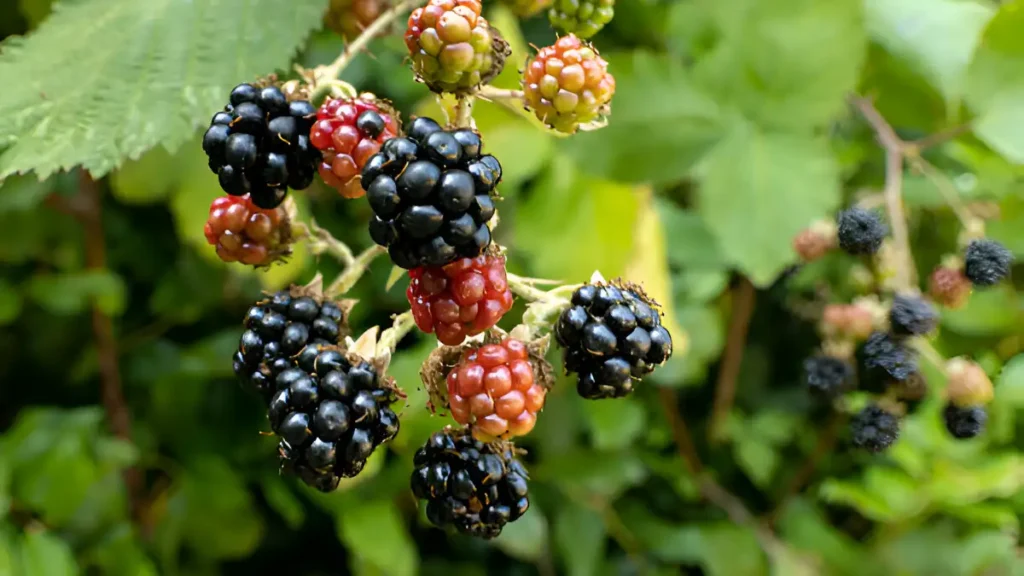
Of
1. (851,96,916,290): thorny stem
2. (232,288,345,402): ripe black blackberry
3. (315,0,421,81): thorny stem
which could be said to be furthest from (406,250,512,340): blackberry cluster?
(851,96,916,290): thorny stem

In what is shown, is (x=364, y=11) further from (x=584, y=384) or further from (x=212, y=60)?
(x=584, y=384)

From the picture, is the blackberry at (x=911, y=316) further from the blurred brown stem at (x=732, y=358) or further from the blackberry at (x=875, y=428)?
the blurred brown stem at (x=732, y=358)

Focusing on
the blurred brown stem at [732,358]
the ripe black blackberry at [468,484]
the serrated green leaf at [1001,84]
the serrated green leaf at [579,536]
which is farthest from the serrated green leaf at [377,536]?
the serrated green leaf at [1001,84]

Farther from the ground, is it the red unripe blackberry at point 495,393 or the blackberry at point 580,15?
the blackberry at point 580,15

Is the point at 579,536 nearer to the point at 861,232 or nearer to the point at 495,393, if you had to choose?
the point at 861,232

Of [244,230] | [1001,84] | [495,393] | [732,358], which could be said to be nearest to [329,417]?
[495,393]
